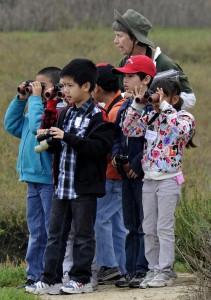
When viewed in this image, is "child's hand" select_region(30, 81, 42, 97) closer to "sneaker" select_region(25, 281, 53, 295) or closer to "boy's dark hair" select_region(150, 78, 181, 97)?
"boy's dark hair" select_region(150, 78, 181, 97)

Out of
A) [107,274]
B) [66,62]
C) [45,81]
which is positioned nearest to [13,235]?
[107,274]

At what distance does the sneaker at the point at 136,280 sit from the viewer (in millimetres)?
7786

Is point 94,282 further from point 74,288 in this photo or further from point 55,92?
point 55,92

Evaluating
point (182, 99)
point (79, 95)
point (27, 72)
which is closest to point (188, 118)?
point (182, 99)

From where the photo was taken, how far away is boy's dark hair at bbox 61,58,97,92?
778 centimetres

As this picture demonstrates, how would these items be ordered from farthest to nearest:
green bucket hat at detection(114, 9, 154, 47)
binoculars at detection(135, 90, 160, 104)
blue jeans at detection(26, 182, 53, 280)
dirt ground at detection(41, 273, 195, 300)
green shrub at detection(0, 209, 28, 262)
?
green shrub at detection(0, 209, 28, 262), green bucket hat at detection(114, 9, 154, 47), blue jeans at detection(26, 182, 53, 280), binoculars at detection(135, 90, 160, 104), dirt ground at detection(41, 273, 195, 300)

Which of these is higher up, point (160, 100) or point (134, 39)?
point (134, 39)

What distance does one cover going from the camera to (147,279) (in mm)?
7711

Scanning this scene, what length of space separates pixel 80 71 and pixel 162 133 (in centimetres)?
80

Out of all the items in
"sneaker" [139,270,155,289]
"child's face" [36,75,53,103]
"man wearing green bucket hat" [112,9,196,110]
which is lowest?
"sneaker" [139,270,155,289]

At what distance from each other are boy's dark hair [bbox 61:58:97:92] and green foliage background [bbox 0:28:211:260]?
4.84m

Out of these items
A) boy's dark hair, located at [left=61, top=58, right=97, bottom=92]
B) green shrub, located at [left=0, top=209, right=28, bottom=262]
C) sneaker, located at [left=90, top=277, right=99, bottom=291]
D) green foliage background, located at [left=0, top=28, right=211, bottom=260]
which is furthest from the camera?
green foliage background, located at [left=0, top=28, right=211, bottom=260]

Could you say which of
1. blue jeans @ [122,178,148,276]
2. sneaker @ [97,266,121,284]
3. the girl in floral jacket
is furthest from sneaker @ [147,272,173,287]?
sneaker @ [97,266,121,284]

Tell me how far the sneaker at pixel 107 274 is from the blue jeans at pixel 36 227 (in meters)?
0.48
